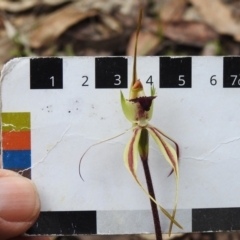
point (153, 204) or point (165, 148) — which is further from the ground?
point (165, 148)

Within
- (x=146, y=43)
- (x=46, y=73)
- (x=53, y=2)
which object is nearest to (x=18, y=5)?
(x=53, y=2)

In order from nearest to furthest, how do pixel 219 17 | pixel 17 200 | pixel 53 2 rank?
pixel 17 200 → pixel 219 17 → pixel 53 2

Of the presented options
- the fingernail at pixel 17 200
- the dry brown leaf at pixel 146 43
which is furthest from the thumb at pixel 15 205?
the dry brown leaf at pixel 146 43

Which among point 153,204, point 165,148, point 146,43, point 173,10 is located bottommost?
point 153,204

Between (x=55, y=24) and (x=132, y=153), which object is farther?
(x=55, y=24)

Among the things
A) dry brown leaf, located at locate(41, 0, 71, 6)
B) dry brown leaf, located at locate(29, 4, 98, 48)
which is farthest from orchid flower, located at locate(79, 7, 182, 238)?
dry brown leaf, located at locate(41, 0, 71, 6)

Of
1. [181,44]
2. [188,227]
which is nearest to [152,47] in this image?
[181,44]

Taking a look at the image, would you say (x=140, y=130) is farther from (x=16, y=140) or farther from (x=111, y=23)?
(x=111, y=23)
